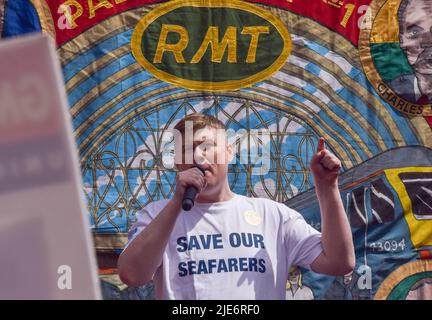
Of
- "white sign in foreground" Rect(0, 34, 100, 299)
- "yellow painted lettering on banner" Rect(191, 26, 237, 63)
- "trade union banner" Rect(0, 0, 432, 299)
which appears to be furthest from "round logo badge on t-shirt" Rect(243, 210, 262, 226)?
"yellow painted lettering on banner" Rect(191, 26, 237, 63)

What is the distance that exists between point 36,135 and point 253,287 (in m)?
1.30

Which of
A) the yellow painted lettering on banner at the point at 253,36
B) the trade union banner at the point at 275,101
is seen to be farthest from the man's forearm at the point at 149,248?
the yellow painted lettering on banner at the point at 253,36

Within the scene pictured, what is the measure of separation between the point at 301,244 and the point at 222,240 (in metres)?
0.24

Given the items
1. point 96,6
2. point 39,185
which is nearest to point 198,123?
point 39,185

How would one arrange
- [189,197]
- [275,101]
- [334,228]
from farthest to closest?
[275,101] < [334,228] < [189,197]

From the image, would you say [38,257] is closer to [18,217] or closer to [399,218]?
[18,217]

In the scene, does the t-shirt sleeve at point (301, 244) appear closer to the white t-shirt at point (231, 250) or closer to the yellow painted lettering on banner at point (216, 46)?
the white t-shirt at point (231, 250)

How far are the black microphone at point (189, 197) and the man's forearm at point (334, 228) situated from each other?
38 cm

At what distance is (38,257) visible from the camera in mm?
1297

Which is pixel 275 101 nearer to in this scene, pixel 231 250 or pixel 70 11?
pixel 70 11

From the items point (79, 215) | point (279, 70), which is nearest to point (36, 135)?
point (79, 215)

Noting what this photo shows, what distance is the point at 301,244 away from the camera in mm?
2488

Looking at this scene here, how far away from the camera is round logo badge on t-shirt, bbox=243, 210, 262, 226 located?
2488 mm

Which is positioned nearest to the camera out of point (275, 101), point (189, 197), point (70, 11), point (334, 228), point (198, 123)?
point (189, 197)
